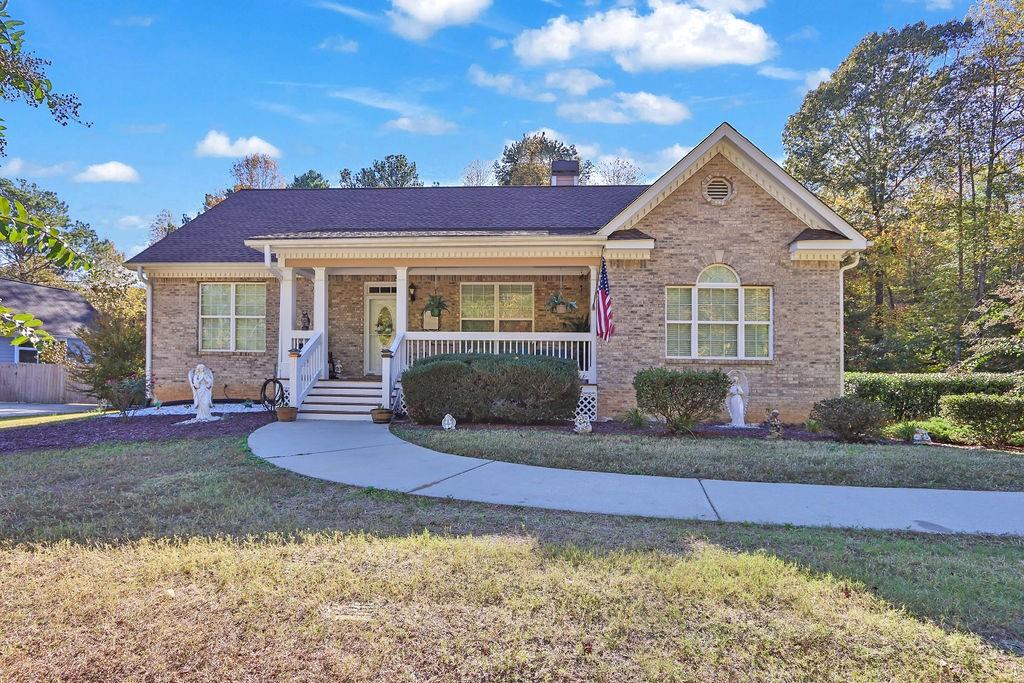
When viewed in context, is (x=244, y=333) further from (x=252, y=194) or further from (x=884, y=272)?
(x=884, y=272)

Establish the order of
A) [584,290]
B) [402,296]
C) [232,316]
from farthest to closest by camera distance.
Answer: [584,290], [232,316], [402,296]

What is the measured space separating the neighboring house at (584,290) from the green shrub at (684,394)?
7.22 feet

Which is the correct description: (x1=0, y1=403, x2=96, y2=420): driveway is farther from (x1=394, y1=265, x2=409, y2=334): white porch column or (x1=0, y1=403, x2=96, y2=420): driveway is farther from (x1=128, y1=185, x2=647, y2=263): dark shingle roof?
(x1=394, y1=265, x2=409, y2=334): white porch column

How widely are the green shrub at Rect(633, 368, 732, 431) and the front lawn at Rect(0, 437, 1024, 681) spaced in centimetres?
464

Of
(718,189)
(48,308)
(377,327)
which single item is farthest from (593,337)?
(48,308)

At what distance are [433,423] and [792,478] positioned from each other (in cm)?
635

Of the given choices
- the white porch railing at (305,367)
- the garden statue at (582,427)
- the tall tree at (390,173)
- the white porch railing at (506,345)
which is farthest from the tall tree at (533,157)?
the garden statue at (582,427)

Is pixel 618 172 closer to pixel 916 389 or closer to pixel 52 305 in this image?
pixel 916 389

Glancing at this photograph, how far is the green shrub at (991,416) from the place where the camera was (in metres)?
10.3

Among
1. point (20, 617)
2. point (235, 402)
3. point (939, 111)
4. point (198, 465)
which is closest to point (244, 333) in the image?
point (235, 402)

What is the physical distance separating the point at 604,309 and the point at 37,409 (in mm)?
19600

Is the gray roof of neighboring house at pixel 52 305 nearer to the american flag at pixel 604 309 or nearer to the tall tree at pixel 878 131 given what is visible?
the american flag at pixel 604 309

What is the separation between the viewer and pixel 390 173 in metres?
43.2

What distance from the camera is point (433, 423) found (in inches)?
431
